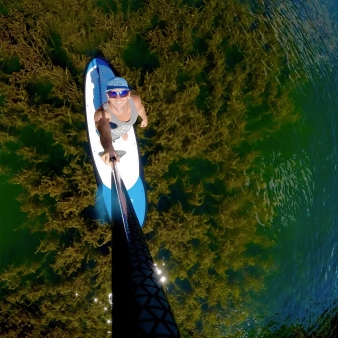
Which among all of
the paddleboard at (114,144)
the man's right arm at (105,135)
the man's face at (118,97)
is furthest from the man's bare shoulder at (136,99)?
the paddleboard at (114,144)

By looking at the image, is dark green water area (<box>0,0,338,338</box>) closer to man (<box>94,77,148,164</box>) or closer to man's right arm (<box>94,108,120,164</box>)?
man (<box>94,77,148,164</box>)

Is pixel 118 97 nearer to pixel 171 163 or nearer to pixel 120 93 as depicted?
pixel 120 93

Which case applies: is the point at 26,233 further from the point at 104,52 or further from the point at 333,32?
the point at 333,32

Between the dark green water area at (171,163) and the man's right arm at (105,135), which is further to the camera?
the dark green water area at (171,163)

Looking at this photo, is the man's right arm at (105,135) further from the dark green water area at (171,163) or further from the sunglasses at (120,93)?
the dark green water area at (171,163)

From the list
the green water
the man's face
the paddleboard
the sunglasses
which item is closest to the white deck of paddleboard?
the paddleboard

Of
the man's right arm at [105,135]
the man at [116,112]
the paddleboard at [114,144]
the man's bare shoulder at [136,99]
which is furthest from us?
the paddleboard at [114,144]
